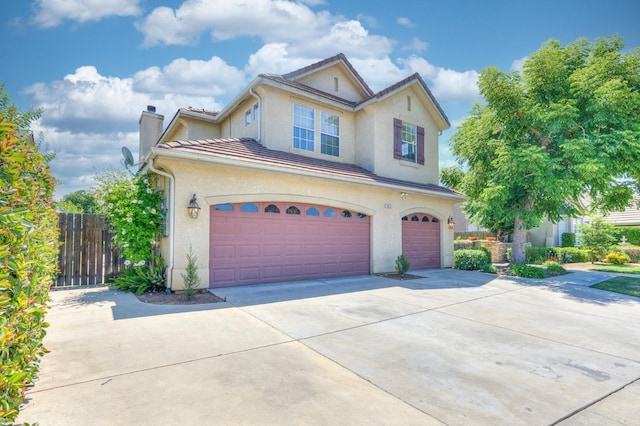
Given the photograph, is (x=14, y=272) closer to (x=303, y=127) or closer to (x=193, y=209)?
(x=193, y=209)

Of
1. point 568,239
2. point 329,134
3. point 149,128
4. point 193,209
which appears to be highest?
point 149,128

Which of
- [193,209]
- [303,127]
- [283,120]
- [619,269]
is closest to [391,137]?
[303,127]

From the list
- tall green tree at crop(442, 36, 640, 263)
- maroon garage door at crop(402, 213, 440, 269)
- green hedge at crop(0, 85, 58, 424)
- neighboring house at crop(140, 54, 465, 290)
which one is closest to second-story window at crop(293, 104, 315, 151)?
neighboring house at crop(140, 54, 465, 290)

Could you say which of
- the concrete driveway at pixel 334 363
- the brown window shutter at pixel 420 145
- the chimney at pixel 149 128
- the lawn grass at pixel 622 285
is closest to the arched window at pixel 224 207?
the concrete driveway at pixel 334 363

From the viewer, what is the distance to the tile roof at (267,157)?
8.59m

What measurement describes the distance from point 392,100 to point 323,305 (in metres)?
10.1

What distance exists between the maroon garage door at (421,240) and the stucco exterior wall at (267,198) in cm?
44

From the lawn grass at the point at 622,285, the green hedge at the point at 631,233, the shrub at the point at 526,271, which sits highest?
the green hedge at the point at 631,233

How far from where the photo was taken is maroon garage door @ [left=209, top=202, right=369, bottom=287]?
29.8ft

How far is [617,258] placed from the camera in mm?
19250

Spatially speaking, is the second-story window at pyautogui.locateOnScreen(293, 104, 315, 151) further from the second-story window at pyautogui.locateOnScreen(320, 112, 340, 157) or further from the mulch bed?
the mulch bed

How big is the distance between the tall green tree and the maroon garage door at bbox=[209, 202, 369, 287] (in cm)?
587

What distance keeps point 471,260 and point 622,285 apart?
16.8 feet

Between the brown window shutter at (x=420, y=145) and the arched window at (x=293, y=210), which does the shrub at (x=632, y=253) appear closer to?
the brown window shutter at (x=420, y=145)
